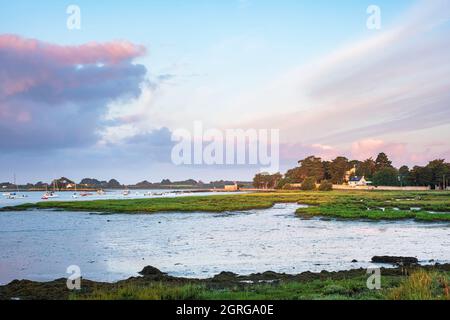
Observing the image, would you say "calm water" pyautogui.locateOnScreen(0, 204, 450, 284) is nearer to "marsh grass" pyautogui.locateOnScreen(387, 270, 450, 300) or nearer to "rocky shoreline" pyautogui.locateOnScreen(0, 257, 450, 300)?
"rocky shoreline" pyautogui.locateOnScreen(0, 257, 450, 300)

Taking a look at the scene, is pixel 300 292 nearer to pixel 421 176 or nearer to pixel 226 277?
pixel 226 277

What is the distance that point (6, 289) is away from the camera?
20328 mm

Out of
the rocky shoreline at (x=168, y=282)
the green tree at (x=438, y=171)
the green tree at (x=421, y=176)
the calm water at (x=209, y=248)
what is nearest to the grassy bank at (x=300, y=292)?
the rocky shoreline at (x=168, y=282)

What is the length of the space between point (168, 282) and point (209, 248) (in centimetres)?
1392

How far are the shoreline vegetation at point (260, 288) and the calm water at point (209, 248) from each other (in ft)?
9.83

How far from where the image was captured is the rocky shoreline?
1903cm

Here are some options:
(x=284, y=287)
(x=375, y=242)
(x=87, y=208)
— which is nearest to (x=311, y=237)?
(x=375, y=242)

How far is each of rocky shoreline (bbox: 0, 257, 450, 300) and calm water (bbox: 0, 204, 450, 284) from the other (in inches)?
90.0

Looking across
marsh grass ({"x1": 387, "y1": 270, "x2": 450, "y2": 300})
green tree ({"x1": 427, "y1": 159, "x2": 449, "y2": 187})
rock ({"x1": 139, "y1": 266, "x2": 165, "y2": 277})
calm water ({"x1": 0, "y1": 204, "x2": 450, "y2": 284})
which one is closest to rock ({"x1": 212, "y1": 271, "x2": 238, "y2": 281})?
calm water ({"x1": 0, "y1": 204, "x2": 450, "y2": 284})

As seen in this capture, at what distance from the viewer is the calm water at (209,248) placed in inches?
1051

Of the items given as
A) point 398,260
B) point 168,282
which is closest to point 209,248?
point 398,260

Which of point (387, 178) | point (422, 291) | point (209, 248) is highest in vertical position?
point (387, 178)

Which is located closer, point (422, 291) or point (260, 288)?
point (422, 291)

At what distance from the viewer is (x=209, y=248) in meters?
34.9
